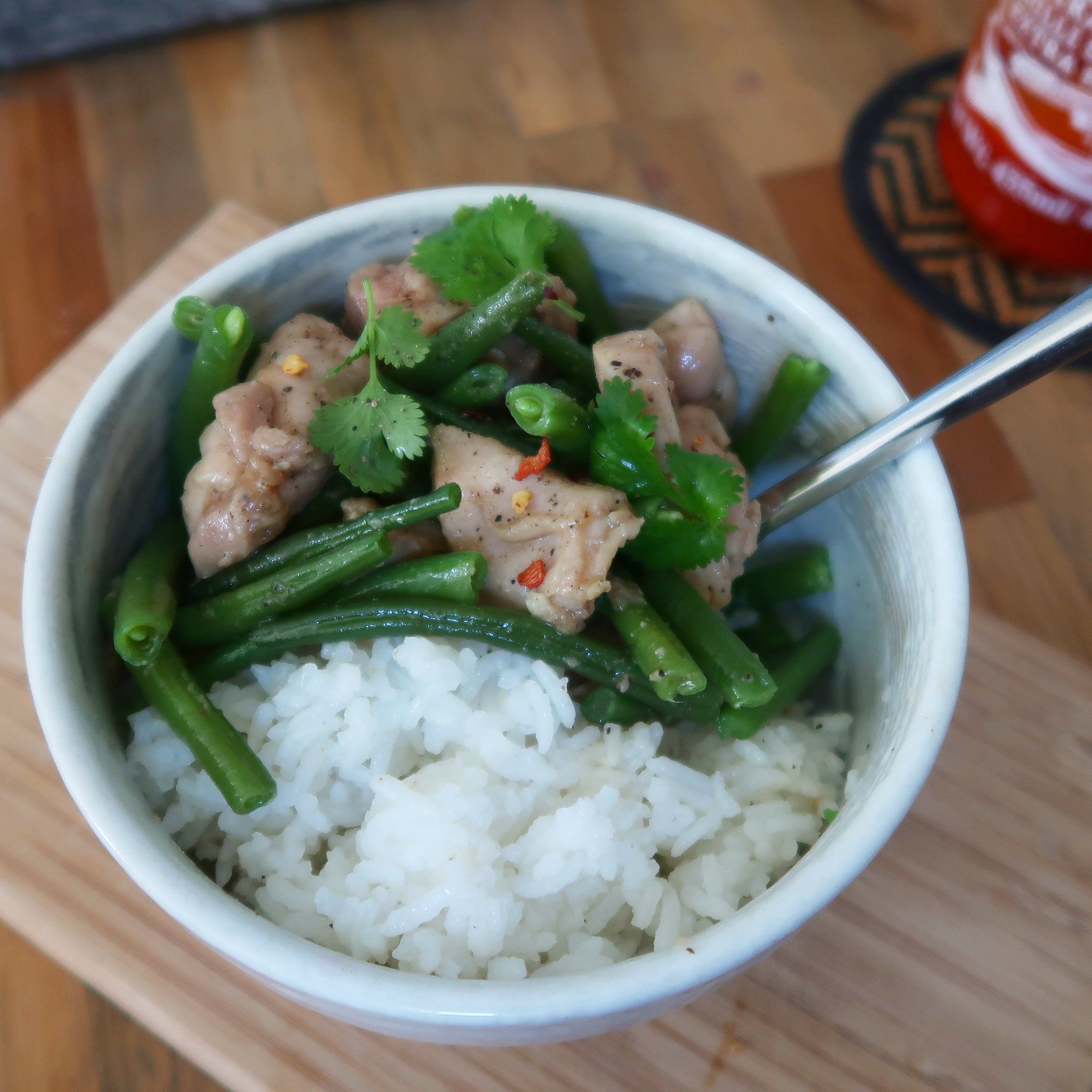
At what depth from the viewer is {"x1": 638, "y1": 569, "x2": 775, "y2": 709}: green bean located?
132 cm

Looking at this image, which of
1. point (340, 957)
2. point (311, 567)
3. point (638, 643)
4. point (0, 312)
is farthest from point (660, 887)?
point (0, 312)

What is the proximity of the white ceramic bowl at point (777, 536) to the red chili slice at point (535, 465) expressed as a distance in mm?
415

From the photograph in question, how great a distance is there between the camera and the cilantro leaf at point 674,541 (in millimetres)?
1328

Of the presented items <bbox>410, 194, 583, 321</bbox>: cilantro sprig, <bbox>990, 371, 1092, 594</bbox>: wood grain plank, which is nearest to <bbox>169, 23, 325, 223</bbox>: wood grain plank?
<bbox>410, 194, 583, 321</bbox>: cilantro sprig

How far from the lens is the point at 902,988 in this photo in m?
1.52

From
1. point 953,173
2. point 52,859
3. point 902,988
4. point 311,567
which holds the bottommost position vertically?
point 902,988

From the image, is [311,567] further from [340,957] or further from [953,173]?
[953,173]

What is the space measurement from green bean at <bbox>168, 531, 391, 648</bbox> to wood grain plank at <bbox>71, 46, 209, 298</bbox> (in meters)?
1.47

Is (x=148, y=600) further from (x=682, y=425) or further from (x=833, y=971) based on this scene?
(x=833, y=971)

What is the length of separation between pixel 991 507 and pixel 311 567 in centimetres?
162

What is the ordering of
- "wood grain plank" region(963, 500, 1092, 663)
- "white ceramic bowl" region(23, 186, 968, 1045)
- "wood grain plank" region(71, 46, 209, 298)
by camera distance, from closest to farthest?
1. "white ceramic bowl" region(23, 186, 968, 1045)
2. "wood grain plank" region(963, 500, 1092, 663)
3. "wood grain plank" region(71, 46, 209, 298)

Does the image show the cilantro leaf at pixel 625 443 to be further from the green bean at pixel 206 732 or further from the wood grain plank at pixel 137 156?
the wood grain plank at pixel 137 156

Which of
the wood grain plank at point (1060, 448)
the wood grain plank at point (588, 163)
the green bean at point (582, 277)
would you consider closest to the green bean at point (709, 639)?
the green bean at point (582, 277)

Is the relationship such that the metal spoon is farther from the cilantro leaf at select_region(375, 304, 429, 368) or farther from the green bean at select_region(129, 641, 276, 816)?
the green bean at select_region(129, 641, 276, 816)
